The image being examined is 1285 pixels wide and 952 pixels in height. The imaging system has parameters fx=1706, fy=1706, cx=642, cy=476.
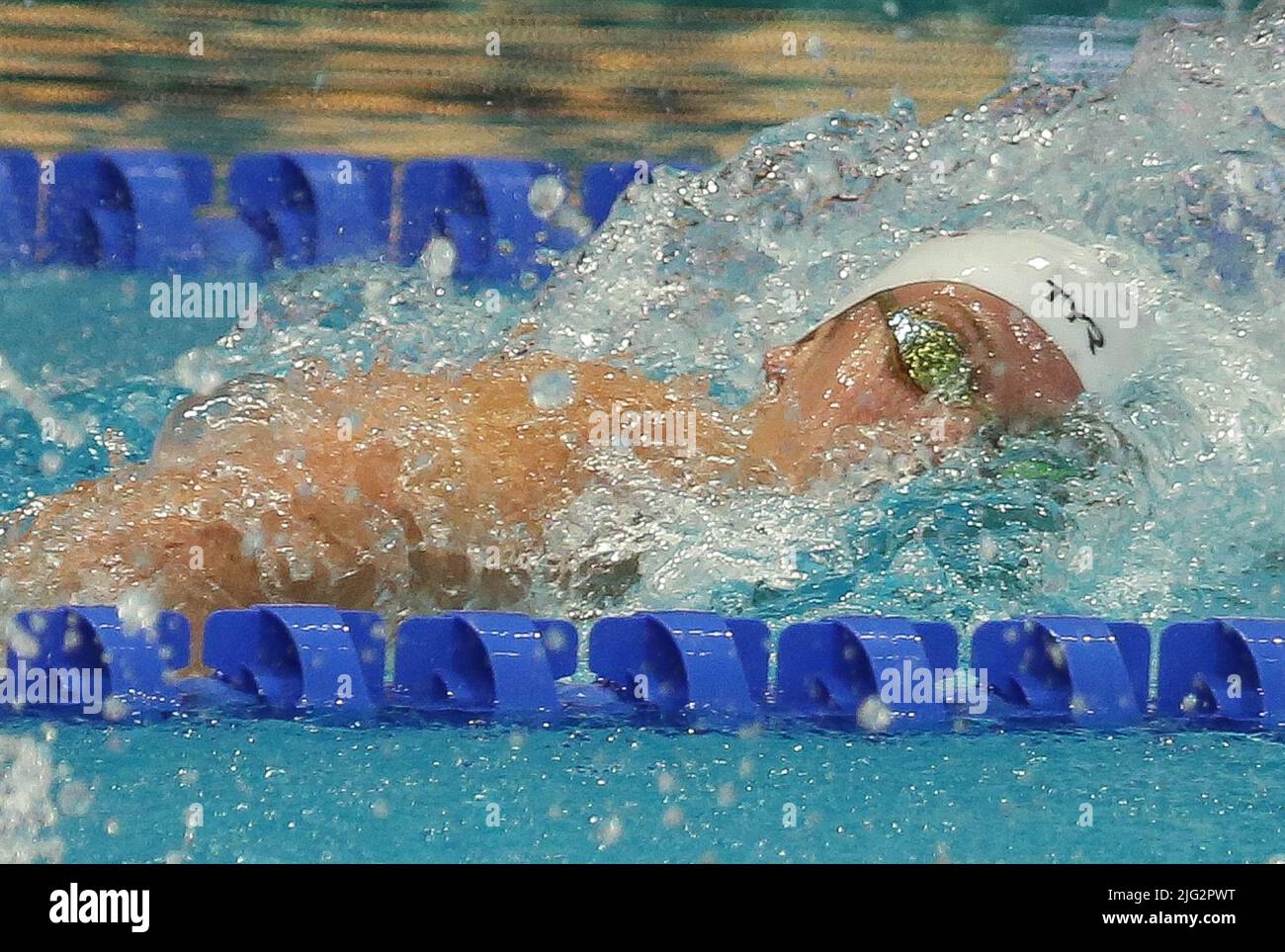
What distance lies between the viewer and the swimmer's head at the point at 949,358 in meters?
2.14

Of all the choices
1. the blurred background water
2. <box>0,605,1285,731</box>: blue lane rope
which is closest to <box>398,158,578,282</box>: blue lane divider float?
the blurred background water

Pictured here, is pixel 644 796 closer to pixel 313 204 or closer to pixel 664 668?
pixel 664 668

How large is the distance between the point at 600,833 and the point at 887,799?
28cm

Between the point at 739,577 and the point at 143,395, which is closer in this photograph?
the point at 739,577

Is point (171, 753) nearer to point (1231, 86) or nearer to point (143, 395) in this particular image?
point (143, 395)

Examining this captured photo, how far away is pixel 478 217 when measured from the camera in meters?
3.46

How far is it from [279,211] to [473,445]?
5.00 ft

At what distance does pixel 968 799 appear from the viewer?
5.24 ft

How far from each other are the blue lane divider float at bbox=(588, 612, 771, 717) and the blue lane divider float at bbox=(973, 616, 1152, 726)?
27cm

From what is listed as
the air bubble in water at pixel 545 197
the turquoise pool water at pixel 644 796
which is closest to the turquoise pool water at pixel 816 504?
the turquoise pool water at pixel 644 796

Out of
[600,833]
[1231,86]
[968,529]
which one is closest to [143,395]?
[968,529]

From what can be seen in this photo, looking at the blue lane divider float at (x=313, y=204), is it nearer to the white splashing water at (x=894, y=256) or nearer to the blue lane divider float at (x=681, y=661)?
the white splashing water at (x=894, y=256)

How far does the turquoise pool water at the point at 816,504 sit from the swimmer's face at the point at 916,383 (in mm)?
43

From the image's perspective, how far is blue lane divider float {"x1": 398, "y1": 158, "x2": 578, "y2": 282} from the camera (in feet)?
11.2
